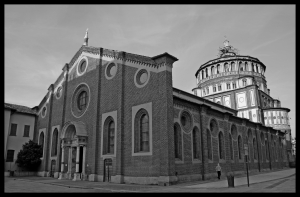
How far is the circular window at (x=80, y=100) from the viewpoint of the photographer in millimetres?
25642

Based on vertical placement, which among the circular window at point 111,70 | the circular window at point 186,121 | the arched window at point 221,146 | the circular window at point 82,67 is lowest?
the arched window at point 221,146

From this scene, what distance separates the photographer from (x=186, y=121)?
71.4 ft

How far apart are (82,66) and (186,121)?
13.5 m

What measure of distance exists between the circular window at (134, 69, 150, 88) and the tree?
53.6 feet

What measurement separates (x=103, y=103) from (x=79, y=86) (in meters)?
5.24

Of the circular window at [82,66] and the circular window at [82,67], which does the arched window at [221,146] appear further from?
the circular window at [82,67]

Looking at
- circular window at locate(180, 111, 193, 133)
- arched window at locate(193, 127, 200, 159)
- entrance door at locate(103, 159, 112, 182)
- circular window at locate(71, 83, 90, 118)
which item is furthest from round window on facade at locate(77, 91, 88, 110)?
arched window at locate(193, 127, 200, 159)

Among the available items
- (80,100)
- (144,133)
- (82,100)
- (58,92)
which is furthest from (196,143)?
(58,92)

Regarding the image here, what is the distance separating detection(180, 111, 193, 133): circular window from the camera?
21320 millimetres

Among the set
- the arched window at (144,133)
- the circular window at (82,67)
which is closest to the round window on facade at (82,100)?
the circular window at (82,67)

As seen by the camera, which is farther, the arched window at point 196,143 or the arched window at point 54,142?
the arched window at point 54,142

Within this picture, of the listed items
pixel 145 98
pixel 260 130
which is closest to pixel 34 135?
pixel 145 98

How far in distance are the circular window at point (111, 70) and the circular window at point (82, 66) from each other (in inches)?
163
